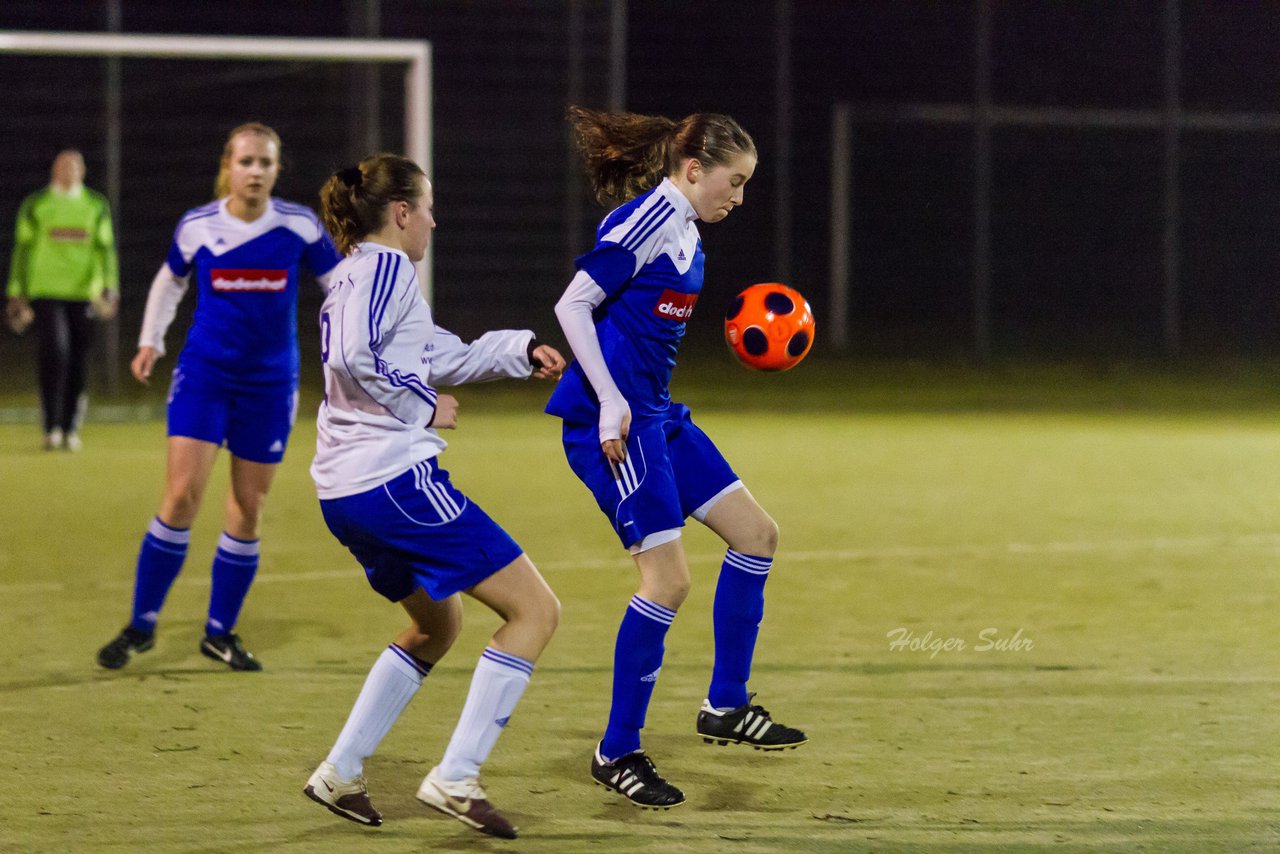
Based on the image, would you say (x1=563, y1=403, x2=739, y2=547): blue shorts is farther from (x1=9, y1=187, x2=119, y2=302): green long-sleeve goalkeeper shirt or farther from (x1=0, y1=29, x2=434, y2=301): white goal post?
(x1=9, y1=187, x2=119, y2=302): green long-sleeve goalkeeper shirt

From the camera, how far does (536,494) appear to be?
9.99 m

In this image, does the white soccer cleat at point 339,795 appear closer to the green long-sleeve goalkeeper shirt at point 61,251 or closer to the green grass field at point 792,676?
the green grass field at point 792,676

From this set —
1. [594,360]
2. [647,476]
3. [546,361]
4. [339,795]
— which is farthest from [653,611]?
[339,795]

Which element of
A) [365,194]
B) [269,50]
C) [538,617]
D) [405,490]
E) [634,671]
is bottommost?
[634,671]

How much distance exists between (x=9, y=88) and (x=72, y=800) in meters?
18.5

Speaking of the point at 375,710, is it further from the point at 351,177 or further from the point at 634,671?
the point at 351,177

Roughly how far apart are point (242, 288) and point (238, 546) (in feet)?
2.84

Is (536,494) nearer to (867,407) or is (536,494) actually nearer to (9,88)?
(867,407)

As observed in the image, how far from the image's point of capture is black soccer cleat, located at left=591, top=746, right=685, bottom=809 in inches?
169

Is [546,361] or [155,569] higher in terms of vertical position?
[546,361]

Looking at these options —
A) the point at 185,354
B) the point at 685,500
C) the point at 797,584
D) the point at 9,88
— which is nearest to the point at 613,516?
the point at 685,500

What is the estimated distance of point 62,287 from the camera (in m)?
12.3
